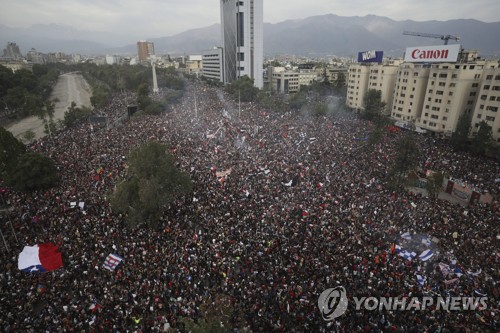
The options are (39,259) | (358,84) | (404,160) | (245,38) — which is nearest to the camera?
(39,259)

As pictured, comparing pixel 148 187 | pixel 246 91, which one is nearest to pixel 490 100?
pixel 148 187

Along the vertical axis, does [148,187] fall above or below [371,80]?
below

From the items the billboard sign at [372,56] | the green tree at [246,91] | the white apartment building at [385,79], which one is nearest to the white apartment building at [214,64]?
the green tree at [246,91]

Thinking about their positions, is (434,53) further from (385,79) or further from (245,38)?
(245,38)

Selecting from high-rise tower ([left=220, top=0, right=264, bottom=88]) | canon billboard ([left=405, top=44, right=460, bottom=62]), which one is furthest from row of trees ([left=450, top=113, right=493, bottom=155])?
high-rise tower ([left=220, top=0, right=264, bottom=88])

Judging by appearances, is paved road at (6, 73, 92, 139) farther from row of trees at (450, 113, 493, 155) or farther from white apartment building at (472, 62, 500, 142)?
white apartment building at (472, 62, 500, 142)

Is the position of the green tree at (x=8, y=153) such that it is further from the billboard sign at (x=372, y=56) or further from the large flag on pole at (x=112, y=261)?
the billboard sign at (x=372, y=56)
